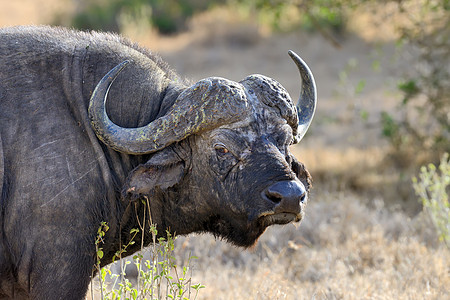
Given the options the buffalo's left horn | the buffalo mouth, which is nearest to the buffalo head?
the buffalo mouth

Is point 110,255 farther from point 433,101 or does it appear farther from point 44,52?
point 433,101

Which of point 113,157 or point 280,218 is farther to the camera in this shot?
point 113,157

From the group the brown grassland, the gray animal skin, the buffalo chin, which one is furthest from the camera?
the brown grassland

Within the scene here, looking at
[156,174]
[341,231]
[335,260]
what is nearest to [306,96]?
[156,174]

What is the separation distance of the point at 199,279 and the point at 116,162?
2.09m

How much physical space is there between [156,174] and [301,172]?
98cm

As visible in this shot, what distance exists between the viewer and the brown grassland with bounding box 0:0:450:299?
596 cm

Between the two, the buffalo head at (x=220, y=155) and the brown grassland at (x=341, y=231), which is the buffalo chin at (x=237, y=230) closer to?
the buffalo head at (x=220, y=155)

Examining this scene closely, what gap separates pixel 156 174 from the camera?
4.43 m

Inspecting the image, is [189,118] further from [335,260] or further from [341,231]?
[341,231]

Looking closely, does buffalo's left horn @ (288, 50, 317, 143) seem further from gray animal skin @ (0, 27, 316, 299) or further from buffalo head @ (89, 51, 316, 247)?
buffalo head @ (89, 51, 316, 247)

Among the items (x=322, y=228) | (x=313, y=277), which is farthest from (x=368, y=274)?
(x=322, y=228)

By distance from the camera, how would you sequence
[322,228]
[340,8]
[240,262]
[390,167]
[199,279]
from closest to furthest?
1. [199,279]
2. [240,262]
3. [322,228]
4. [340,8]
5. [390,167]

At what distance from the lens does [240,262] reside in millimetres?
6844
